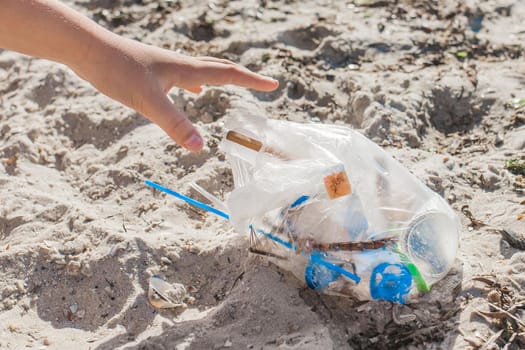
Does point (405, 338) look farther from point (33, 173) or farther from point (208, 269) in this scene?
point (33, 173)

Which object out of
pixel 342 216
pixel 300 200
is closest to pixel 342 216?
pixel 342 216

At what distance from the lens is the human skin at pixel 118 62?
1723 millimetres

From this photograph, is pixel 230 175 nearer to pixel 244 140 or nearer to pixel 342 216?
pixel 244 140

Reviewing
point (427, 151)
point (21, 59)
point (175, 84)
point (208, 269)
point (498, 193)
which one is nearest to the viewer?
point (175, 84)

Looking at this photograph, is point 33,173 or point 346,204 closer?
point 346,204

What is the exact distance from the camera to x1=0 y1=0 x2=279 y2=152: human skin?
1723 millimetres

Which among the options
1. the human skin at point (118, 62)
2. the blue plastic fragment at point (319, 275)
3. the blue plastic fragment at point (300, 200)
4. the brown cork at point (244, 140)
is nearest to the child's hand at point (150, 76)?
the human skin at point (118, 62)

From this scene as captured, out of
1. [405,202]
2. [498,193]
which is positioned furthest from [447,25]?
[405,202]

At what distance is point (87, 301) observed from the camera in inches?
76.4

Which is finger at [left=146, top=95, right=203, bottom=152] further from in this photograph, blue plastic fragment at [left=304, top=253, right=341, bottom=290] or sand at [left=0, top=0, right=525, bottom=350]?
blue plastic fragment at [left=304, top=253, right=341, bottom=290]

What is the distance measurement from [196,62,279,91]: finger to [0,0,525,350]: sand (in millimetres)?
110

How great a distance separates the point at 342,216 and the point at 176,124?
0.50 meters

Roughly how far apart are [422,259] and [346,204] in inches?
9.9

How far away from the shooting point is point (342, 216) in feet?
5.71
